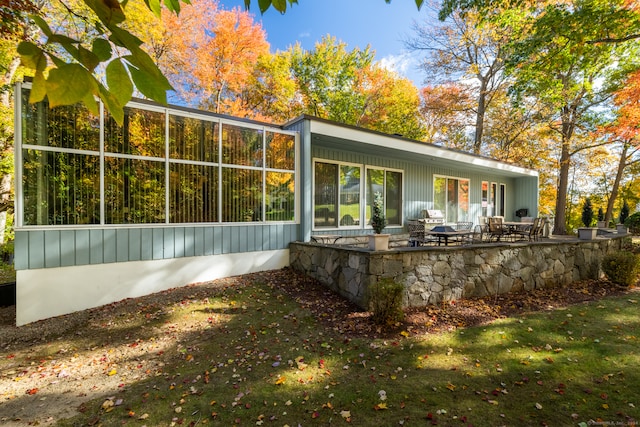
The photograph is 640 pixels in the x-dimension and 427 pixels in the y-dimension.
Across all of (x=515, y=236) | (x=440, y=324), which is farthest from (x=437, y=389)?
(x=515, y=236)

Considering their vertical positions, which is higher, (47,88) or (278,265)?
(47,88)

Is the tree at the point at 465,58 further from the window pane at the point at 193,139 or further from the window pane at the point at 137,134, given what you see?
the window pane at the point at 137,134

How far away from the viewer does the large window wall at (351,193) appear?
8.36 metres

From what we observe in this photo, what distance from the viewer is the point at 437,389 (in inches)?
114

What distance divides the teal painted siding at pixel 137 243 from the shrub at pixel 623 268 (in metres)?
7.15

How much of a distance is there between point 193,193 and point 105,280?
2.08 m

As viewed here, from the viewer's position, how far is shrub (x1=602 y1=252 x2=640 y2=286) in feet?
20.7

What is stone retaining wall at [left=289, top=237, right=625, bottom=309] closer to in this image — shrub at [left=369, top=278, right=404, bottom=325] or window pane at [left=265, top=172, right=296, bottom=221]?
shrub at [left=369, top=278, right=404, bottom=325]

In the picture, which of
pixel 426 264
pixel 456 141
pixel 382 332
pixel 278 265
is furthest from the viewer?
pixel 456 141

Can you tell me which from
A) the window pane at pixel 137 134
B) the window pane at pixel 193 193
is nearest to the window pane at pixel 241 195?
the window pane at pixel 193 193

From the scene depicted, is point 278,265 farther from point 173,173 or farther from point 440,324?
point 440,324

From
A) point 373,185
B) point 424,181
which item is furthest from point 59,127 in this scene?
point 424,181

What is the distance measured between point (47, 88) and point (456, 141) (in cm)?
1998

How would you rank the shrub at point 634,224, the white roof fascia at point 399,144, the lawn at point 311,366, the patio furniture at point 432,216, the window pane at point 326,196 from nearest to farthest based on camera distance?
the lawn at point 311,366, the white roof fascia at point 399,144, the window pane at point 326,196, the patio furniture at point 432,216, the shrub at point 634,224
